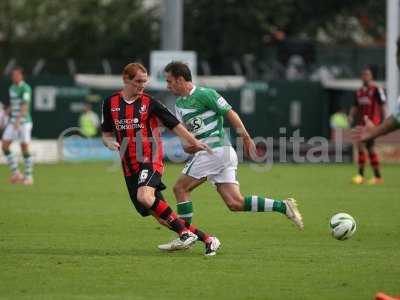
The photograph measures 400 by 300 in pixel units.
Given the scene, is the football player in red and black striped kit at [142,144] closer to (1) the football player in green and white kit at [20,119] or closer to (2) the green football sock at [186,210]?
(2) the green football sock at [186,210]

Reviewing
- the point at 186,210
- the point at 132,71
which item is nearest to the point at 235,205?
the point at 186,210

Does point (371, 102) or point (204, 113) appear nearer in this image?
point (204, 113)

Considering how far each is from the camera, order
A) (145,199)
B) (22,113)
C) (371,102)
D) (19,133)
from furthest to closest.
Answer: (371,102) < (19,133) < (22,113) < (145,199)

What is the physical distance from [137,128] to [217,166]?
45.4 inches

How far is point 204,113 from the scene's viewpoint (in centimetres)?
1230

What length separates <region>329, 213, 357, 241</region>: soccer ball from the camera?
41.1ft

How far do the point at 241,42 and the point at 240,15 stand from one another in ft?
4.07

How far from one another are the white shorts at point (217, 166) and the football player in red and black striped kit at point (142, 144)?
2.28 ft

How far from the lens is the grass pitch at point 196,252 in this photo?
963 centimetres

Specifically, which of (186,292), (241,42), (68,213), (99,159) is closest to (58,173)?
(99,159)

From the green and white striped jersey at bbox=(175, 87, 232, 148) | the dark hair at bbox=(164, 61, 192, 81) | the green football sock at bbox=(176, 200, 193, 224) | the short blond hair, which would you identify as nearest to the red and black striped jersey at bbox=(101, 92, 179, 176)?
the short blond hair

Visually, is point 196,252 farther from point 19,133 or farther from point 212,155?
point 19,133

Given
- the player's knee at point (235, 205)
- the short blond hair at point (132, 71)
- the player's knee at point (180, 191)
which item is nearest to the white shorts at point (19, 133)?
the player's knee at point (180, 191)

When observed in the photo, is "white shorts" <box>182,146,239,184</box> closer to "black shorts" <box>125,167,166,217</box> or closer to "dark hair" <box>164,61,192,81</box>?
"black shorts" <box>125,167,166,217</box>
